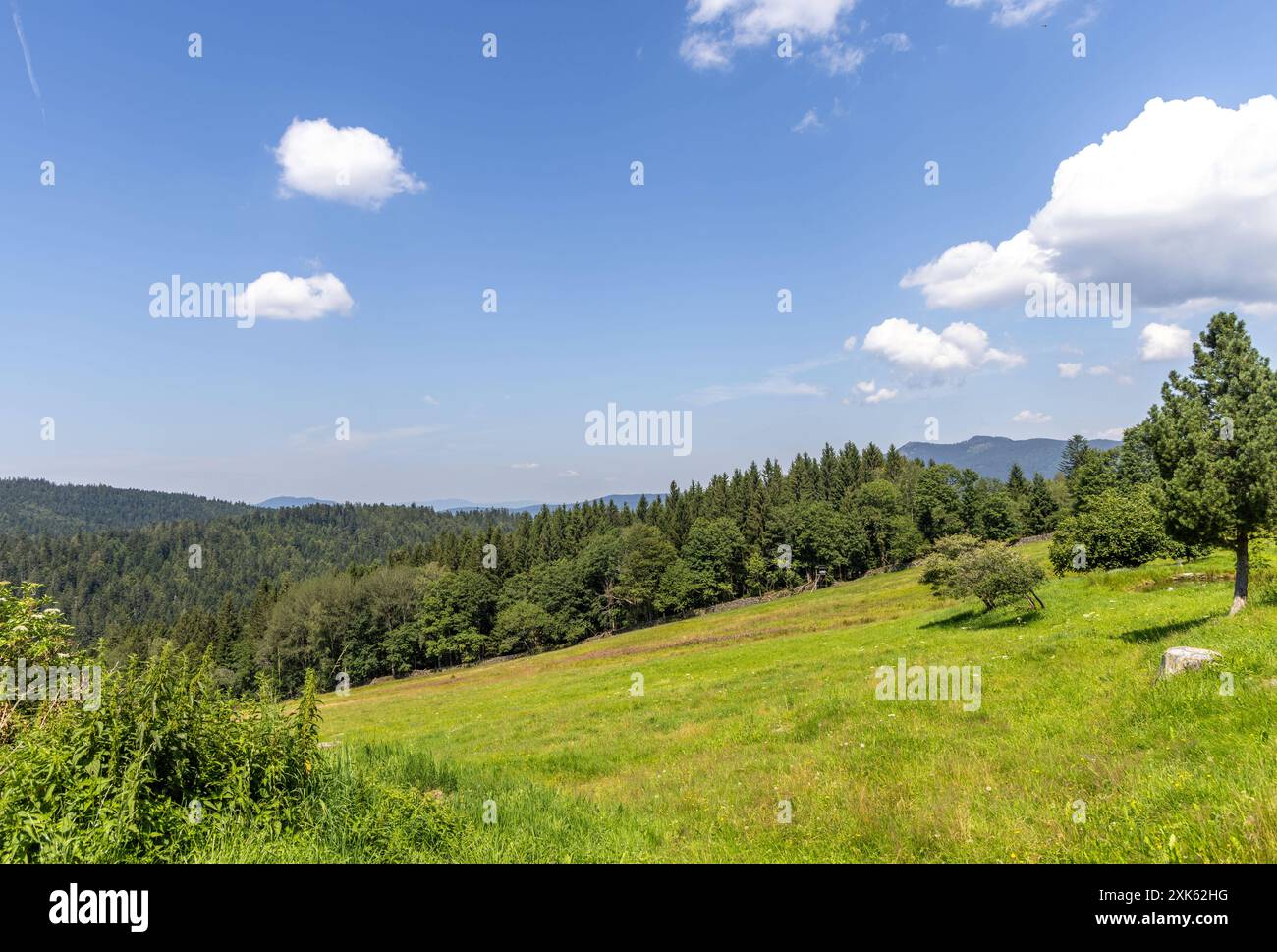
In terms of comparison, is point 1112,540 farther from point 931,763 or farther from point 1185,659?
point 931,763

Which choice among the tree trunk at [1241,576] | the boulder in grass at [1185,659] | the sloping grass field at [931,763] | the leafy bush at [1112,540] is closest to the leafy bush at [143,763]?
the sloping grass field at [931,763]

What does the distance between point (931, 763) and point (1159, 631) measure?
42.6 feet

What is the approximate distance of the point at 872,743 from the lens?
44.4ft

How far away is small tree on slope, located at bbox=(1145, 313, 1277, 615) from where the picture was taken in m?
15.7

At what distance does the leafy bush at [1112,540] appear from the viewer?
39.7 meters

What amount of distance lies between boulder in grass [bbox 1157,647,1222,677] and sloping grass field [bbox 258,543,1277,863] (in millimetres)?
399

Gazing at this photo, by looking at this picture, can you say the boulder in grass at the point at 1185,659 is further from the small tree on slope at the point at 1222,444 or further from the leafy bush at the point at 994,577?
the leafy bush at the point at 994,577

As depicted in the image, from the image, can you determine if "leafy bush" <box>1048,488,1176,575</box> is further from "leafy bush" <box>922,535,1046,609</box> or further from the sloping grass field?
the sloping grass field

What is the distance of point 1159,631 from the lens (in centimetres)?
1858

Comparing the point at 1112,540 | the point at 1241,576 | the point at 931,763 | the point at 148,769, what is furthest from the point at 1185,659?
the point at 1112,540

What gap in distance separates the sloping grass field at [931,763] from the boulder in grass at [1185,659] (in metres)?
0.40

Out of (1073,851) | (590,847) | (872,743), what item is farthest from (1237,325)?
(590,847)

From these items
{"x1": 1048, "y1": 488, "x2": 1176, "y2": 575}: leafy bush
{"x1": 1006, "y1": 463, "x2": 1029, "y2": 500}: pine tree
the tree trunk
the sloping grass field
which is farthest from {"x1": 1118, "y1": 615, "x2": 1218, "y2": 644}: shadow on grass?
{"x1": 1006, "y1": 463, "x2": 1029, "y2": 500}: pine tree
